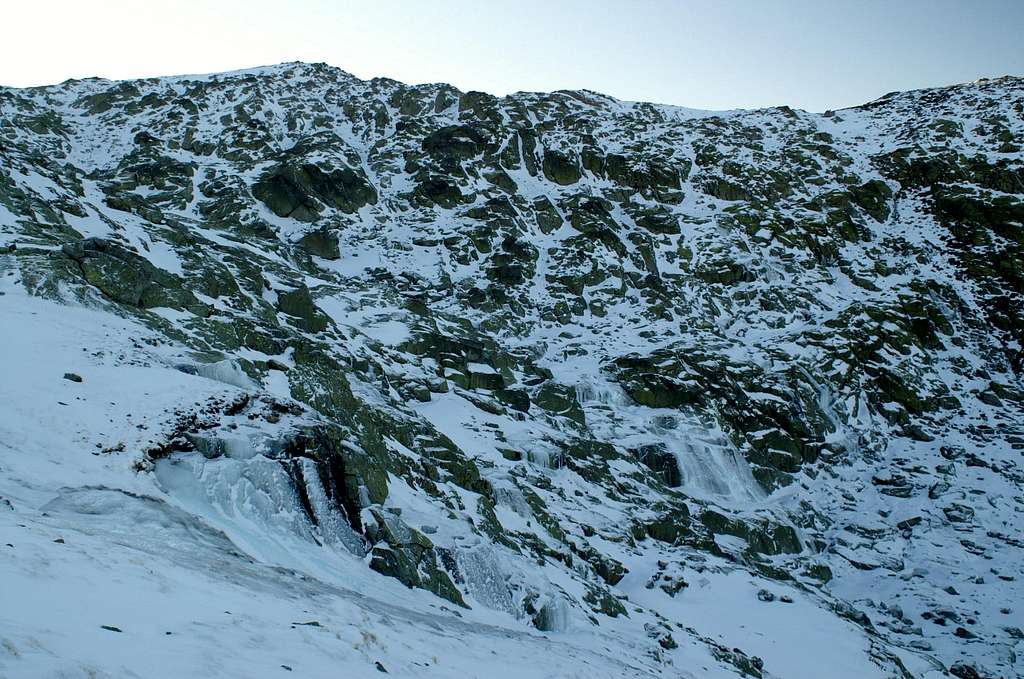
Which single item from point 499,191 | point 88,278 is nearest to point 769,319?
point 499,191

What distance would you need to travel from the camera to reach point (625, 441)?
3422 cm

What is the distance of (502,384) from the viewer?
35188 millimetres

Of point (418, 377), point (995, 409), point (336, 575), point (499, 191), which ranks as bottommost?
point (336, 575)

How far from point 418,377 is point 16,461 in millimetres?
20852

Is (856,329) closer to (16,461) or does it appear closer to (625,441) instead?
(625,441)

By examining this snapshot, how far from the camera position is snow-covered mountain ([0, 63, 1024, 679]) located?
36.0 feet

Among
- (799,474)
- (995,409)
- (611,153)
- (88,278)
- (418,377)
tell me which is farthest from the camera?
(611,153)

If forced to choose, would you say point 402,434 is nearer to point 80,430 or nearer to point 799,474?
point 80,430

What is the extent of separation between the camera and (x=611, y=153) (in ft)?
225

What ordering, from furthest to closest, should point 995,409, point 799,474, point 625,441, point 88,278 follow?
point 995,409 < point 799,474 < point 625,441 < point 88,278

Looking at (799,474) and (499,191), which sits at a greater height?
(499,191)

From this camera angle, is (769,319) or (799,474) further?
(769,319)

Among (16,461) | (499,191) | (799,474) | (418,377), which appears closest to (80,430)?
(16,461)

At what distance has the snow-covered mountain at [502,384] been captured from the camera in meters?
11.0
